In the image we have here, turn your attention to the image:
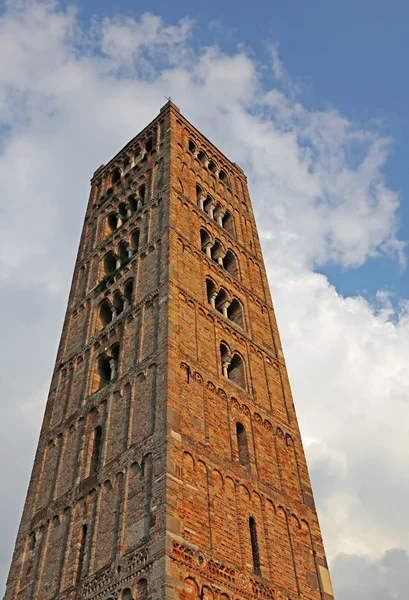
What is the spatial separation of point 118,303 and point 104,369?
296 cm

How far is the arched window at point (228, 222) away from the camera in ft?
98.4

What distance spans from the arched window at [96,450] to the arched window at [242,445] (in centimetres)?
387

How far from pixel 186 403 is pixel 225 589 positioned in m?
4.95

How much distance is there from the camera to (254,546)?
16969mm

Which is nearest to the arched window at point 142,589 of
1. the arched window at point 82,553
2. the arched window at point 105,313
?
the arched window at point 82,553

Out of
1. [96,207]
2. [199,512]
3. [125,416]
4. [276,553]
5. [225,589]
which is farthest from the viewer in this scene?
[96,207]

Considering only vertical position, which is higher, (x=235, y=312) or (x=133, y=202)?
(x=133, y=202)

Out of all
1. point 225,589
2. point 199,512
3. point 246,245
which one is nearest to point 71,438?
point 199,512

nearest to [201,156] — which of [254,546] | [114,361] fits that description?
[114,361]

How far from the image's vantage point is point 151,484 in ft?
52.5

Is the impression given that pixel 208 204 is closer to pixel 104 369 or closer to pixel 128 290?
pixel 128 290

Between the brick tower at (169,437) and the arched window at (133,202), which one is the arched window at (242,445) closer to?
the brick tower at (169,437)

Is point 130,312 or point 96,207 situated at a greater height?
point 96,207

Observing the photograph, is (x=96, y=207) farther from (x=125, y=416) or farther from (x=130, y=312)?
(x=125, y=416)
